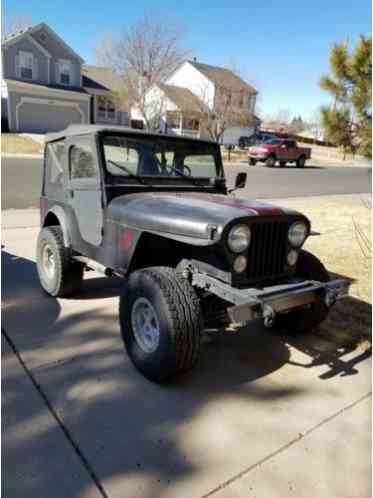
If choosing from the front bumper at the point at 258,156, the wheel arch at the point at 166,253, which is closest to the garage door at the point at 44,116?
the front bumper at the point at 258,156

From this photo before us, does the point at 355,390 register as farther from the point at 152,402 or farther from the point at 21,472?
the point at 21,472

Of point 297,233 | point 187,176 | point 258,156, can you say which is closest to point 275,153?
point 258,156

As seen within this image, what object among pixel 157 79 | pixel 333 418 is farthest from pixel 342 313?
pixel 157 79

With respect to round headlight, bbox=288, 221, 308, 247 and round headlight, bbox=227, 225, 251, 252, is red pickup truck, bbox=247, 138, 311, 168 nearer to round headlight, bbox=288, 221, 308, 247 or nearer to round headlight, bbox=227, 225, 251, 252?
round headlight, bbox=288, 221, 308, 247

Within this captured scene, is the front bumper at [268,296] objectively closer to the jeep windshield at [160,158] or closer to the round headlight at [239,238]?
the round headlight at [239,238]

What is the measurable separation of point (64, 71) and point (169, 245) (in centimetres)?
3283

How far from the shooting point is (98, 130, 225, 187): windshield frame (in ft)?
11.7

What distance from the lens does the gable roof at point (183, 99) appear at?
109 feet

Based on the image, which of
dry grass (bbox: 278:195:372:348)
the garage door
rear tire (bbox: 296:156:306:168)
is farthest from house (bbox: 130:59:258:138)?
dry grass (bbox: 278:195:372:348)

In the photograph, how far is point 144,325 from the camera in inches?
123

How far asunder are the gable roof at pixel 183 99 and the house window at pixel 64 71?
298 inches

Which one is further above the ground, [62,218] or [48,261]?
[62,218]

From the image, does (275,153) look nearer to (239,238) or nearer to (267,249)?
(267,249)

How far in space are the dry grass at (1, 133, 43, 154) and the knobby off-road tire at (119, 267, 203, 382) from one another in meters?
21.0
